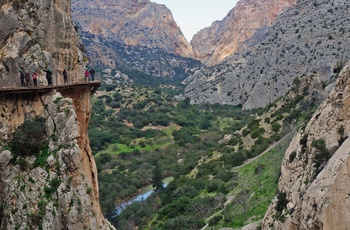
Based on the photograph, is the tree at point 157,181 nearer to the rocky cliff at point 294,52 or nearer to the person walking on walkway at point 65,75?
the person walking on walkway at point 65,75

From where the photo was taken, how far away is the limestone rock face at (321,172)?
1741cm

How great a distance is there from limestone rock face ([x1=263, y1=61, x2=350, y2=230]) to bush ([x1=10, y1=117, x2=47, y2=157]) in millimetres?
15428

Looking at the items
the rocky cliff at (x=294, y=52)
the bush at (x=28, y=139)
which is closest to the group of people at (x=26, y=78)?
the bush at (x=28, y=139)

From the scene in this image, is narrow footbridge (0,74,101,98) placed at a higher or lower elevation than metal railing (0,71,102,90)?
lower

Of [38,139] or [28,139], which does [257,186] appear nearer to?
[38,139]

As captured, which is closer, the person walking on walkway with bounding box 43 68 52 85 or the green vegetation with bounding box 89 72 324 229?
the person walking on walkway with bounding box 43 68 52 85

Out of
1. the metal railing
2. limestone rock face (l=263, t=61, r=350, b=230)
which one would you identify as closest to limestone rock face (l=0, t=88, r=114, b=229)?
the metal railing

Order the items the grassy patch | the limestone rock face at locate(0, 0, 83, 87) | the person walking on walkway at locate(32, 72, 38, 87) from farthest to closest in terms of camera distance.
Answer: the grassy patch < the limestone rock face at locate(0, 0, 83, 87) < the person walking on walkway at locate(32, 72, 38, 87)

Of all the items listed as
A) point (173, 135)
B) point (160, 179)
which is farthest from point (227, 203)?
point (173, 135)

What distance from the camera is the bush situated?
25094mm

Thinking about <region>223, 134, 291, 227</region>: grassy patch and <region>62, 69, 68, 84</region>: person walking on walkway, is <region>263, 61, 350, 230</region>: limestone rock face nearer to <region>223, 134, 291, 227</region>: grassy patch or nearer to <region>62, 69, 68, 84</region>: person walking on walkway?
<region>223, 134, 291, 227</region>: grassy patch

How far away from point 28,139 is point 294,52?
3722 inches

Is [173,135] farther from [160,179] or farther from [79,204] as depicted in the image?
[79,204]

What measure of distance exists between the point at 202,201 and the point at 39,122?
28183mm
